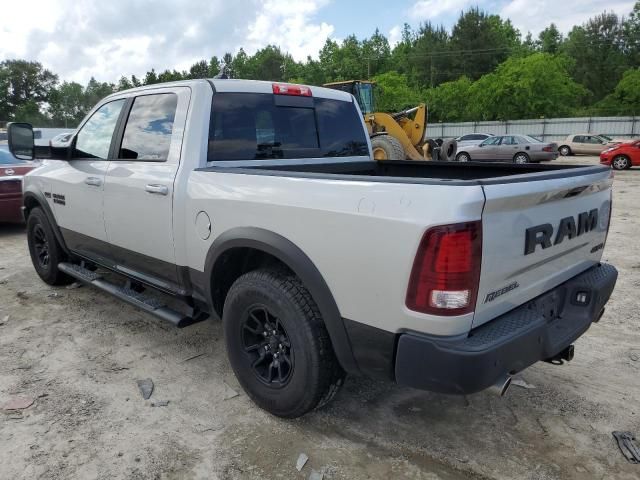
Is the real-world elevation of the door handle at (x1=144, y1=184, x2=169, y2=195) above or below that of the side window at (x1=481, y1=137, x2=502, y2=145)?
above

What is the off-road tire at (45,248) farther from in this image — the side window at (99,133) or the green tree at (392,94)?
the green tree at (392,94)

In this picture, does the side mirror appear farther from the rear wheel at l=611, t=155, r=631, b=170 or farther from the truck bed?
the rear wheel at l=611, t=155, r=631, b=170

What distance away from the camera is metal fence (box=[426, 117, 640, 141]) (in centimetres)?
3791

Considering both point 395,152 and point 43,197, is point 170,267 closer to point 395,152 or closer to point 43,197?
point 43,197

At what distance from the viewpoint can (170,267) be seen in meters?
3.47

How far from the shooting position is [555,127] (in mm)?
40250

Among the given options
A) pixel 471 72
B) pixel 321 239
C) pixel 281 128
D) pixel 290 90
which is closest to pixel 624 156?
pixel 290 90

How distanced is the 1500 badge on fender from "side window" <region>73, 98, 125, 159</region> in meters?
3.23

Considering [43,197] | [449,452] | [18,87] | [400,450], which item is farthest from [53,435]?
[18,87]

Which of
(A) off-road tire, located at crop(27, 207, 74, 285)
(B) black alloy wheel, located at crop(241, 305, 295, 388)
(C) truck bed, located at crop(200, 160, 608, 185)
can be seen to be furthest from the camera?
(A) off-road tire, located at crop(27, 207, 74, 285)

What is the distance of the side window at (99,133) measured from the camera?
4094mm

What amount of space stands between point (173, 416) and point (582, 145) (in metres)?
28.7

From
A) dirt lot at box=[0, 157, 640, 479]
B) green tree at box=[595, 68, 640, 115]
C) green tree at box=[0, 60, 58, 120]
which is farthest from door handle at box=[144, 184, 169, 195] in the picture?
green tree at box=[0, 60, 58, 120]

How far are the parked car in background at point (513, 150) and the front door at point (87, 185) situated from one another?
2018 cm
